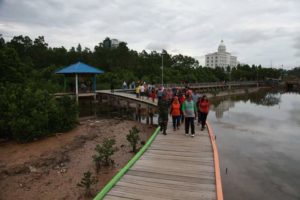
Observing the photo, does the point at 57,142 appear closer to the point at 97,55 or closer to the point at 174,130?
the point at 174,130

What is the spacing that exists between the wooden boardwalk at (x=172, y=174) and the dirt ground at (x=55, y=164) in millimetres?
2402

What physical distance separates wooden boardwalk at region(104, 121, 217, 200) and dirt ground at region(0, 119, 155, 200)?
2.40 meters

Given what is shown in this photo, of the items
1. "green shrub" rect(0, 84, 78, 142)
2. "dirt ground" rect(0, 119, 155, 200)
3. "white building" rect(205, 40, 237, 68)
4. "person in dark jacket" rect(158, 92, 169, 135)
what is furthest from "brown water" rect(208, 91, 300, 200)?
"white building" rect(205, 40, 237, 68)

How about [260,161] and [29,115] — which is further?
[29,115]

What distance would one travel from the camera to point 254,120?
2238 centimetres

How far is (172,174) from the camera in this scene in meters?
6.08

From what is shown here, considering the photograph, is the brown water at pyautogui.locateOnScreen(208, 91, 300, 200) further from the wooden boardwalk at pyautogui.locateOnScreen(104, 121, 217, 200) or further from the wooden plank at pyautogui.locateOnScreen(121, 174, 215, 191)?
the wooden plank at pyautogui.locateOnScreen(121, 174, 215, 191)

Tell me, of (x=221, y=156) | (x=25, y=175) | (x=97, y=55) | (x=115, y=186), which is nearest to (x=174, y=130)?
(x=221, y=156)

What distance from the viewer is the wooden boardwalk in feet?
16.7

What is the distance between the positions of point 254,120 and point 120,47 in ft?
123

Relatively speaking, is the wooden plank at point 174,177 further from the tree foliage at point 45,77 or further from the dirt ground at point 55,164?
the tree foliage at point 45,77

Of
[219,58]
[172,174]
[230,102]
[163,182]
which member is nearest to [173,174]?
[172,174]

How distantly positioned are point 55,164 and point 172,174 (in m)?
6.36

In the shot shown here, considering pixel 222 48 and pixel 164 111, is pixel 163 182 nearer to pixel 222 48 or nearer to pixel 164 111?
pixel 164 111
